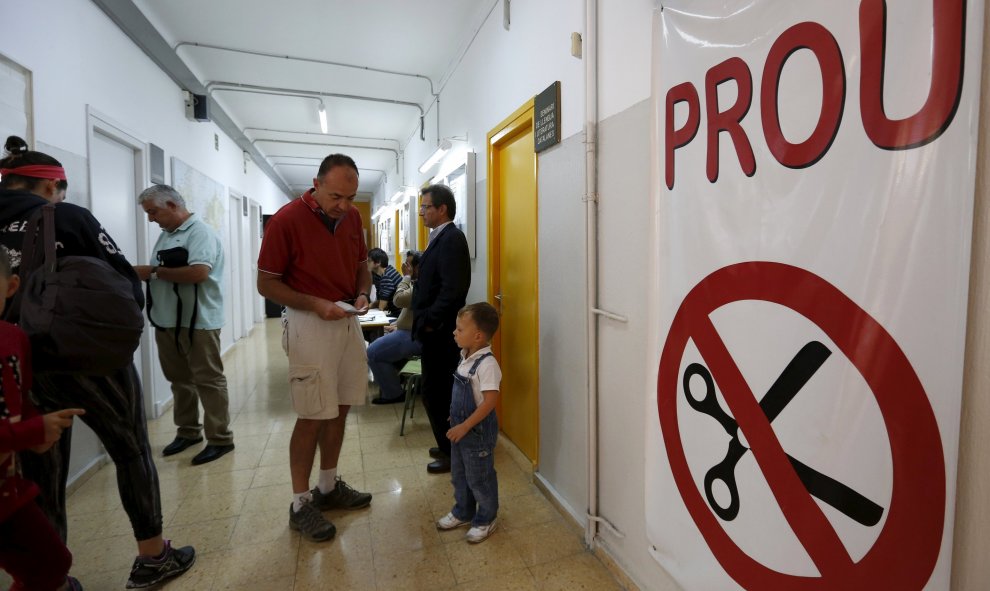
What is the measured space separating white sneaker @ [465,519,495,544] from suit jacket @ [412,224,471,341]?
3.09 ft

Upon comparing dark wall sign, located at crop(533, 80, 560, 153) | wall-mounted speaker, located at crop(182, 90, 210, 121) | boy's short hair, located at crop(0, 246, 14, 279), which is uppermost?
wall-mounted speaker, located at crop(182, 90, 210, 121)

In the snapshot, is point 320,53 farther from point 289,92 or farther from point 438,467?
point 438,467

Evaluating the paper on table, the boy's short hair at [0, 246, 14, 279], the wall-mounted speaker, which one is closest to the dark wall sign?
the paper on table

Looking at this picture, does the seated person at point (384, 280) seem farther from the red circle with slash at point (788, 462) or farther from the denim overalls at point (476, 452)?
→ the red circle with slash at point (788, 462)

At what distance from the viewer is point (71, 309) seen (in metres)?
1.31

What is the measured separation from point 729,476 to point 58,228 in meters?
2.03

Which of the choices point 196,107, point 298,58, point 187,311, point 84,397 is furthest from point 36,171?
point 196,107

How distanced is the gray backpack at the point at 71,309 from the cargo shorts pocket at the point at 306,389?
58cm

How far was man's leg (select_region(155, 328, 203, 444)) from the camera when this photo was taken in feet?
8.92

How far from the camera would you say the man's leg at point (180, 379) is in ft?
8.92

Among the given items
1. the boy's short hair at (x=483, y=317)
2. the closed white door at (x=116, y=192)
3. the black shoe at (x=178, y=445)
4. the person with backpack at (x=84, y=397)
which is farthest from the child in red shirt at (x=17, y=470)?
the closed white door at (x=116, y=192)

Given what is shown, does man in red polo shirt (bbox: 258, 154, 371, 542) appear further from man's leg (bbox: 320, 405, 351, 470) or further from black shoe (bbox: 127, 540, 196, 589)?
black shoe (bbox: 127, 540, 196, 589)

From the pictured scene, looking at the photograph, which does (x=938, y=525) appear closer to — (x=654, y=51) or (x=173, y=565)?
(x=654, y=51)

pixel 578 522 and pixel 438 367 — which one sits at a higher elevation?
pixel 438 367
